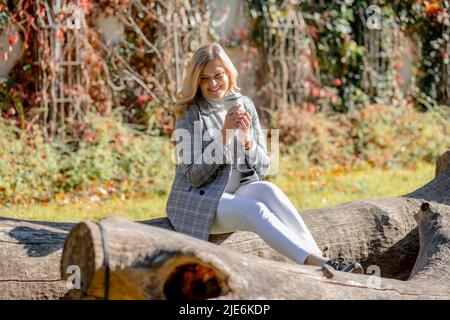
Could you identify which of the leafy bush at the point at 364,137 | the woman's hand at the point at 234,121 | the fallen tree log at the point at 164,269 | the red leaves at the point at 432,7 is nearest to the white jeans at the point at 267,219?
the woman's hand at the point at 234,121

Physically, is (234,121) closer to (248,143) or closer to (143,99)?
(248,143)

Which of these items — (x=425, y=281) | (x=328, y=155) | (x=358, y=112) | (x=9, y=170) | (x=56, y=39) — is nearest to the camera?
(x=425, y=281)

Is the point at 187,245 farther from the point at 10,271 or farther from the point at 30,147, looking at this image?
the point at 30,147

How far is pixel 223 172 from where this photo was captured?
4027mm

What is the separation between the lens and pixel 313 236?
4.22 meters

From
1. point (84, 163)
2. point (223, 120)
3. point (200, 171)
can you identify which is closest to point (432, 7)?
point (84, 163)

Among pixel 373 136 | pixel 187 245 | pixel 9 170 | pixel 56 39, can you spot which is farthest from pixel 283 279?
pixel 373 136

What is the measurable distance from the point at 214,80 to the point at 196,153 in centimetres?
41

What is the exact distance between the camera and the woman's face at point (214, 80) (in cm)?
416

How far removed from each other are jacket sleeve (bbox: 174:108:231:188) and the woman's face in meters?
0.15

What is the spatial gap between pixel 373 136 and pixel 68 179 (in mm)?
3688

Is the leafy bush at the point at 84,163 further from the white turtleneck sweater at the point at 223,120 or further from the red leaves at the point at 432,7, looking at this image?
the red leaves at the point at 432,7

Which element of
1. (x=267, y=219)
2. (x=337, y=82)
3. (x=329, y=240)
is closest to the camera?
(x=267, y=219)

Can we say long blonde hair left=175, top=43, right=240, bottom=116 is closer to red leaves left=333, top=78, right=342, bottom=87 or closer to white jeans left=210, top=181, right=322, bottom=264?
white jeans left=210, top=181, right=322, bottom=264
